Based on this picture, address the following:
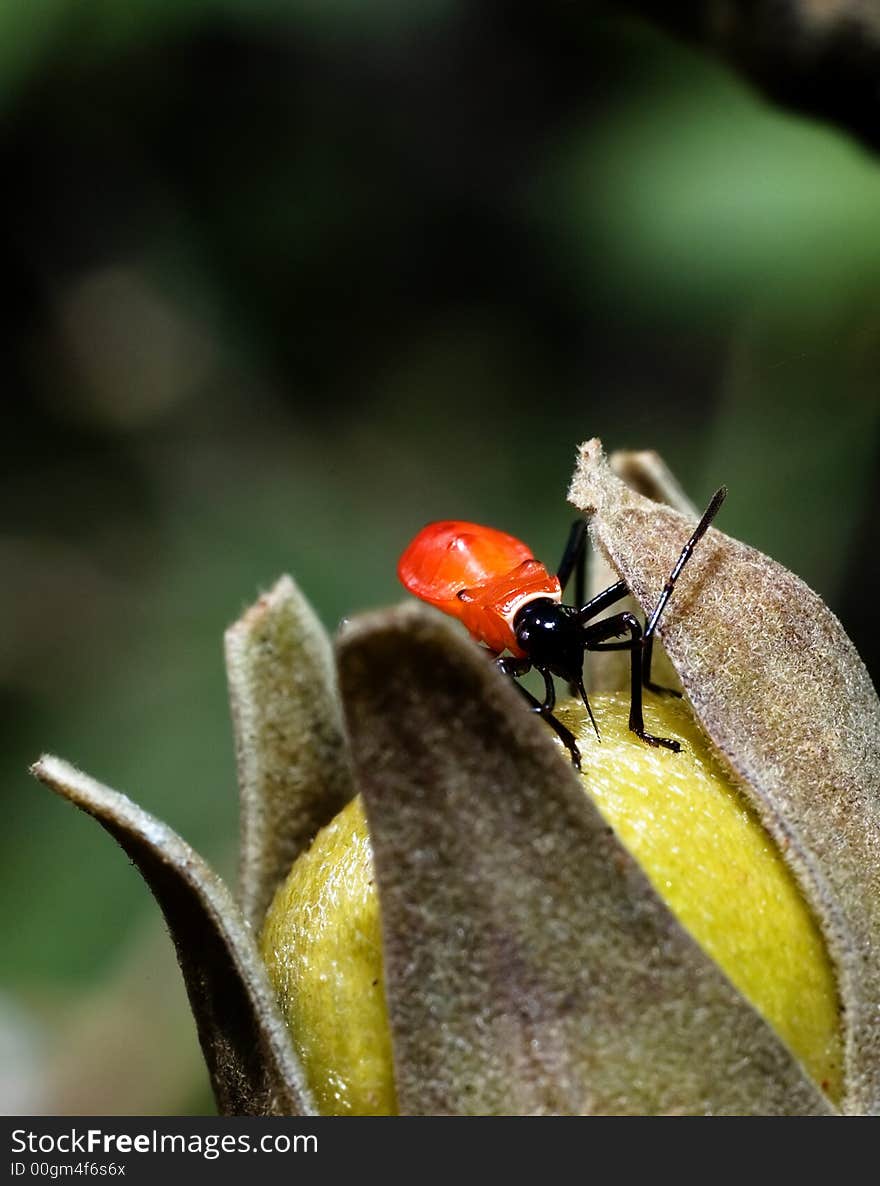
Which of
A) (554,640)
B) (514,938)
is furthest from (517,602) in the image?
(514,938)

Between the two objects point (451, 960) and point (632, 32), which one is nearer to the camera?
point (451, 960)

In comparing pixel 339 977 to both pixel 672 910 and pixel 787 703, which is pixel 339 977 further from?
pixel 787 703

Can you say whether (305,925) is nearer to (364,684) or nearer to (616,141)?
(364,684)

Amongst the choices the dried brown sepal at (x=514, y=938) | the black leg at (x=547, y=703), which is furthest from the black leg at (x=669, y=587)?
the dried brown sepal at (x=514, y=938)

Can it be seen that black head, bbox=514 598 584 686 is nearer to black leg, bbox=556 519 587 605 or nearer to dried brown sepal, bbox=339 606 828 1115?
black leg, bbox=556 519 587 605

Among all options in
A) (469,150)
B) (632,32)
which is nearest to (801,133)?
(632,32)

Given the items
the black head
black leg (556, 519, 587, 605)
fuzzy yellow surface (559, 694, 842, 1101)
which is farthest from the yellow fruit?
black leg (556, 519, 587, 605)
